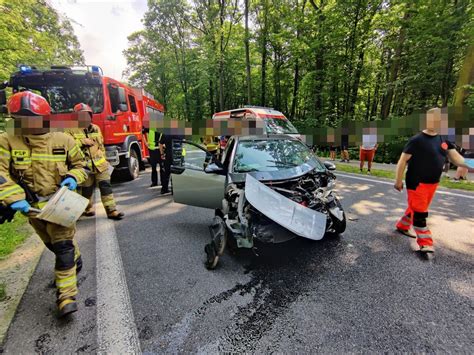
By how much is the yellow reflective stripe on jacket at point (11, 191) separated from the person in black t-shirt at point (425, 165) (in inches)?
157

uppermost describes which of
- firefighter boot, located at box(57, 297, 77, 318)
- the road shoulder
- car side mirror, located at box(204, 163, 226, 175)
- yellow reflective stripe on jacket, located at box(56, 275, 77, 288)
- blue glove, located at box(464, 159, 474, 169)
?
blue glove, located at box(464, 159, 474, 169)

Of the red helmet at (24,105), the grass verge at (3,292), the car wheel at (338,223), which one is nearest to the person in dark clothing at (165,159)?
the red helmet at (24,105)

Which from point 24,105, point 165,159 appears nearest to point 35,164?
point 24,105

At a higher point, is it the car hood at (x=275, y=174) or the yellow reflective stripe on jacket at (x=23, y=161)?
the yellow reflective stripe on jacket at (x=23, y=161)

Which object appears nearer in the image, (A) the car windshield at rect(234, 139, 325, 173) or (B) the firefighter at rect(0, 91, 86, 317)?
(B) the firefighter at rect(0, 91, 86, 317)

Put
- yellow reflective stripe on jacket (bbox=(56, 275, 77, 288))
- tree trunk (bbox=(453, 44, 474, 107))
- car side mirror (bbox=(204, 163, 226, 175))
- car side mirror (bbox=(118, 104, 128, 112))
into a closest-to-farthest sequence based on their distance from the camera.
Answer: yellow reflective stripe on jacket (bbox=(56, 275, 77, 288))
car side mirror (bbox=(204, 163, 226, 175))
car side mirror (bbox=(118, 104, 128, 112))
tree trunk (bbox=(453, 44, 474, 107))

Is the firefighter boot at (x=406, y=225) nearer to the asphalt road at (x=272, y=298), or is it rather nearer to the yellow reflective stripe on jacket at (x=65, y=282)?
the asphalt road at (x=272, y=298)

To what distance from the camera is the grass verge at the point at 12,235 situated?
312 centimetres

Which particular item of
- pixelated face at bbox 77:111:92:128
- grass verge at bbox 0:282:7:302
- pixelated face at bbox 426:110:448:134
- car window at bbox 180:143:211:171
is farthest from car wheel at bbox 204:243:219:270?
pixelated face at bbox 426:110:448:134

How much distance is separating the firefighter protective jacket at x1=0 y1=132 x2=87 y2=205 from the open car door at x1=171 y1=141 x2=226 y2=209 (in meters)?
1.69

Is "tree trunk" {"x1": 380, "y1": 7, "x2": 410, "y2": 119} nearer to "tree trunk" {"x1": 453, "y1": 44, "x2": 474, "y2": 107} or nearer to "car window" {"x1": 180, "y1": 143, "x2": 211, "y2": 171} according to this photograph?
"tree trunk" {"x1": 453, "y1": 44, "x2": 474, "y2": 107}

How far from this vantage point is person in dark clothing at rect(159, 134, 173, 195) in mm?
5555

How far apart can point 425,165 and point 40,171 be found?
3.98 metres

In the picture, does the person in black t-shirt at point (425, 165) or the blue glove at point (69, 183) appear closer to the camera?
the blue glove at point (69, 183)
